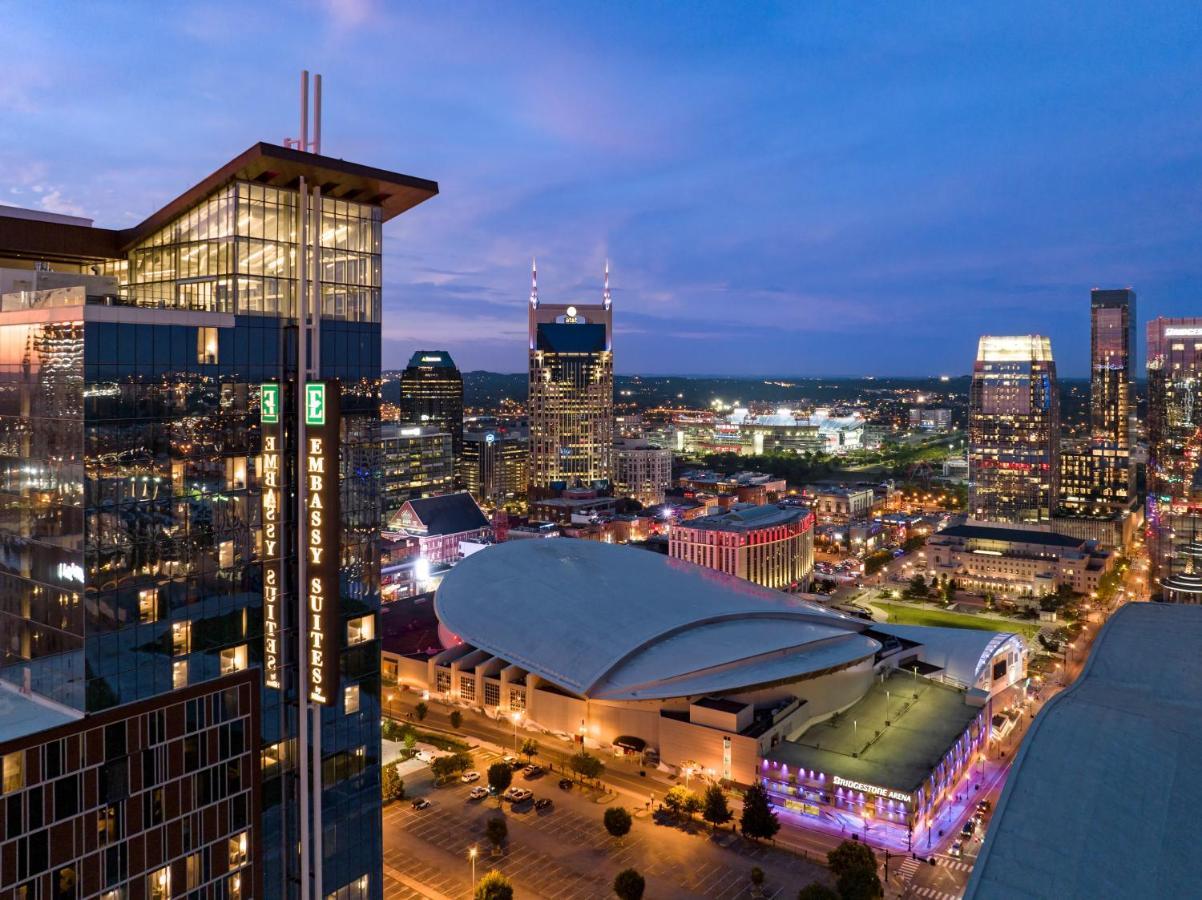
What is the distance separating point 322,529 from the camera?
30.7 meters

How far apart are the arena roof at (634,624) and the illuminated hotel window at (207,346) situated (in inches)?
1664

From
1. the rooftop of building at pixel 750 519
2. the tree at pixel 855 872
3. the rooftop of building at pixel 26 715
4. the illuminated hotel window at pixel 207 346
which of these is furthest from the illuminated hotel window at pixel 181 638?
the rooftop of building at pixel 750 519

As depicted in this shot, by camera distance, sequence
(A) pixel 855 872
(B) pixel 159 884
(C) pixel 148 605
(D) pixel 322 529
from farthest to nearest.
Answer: (A) pixel 855 872, (D) pixel 322 529, (B) pixel 159 884, (C) pixel 148 605

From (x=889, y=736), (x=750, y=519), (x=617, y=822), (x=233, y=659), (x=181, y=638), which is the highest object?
(x=181, y=638)

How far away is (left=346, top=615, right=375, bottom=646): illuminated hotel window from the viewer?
35.0 meters

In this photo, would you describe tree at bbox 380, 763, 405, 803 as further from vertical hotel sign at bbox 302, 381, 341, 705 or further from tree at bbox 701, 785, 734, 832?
vertical hotel sign at bbox 302, 381, 341, 705

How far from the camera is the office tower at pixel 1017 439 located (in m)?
185

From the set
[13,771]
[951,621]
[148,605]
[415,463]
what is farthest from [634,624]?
[415,463]

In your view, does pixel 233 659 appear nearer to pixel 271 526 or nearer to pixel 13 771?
pixel 271 526

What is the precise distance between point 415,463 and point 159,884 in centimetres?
15810

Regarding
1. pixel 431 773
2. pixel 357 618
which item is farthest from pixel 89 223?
pixel 431 773

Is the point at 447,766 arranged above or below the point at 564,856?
above

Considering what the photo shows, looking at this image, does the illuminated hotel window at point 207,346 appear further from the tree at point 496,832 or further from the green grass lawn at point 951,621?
the green grass lawn at point 951,621

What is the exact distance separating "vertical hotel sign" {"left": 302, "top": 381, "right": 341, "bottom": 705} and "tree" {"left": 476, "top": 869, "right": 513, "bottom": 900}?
18982 millimetres
